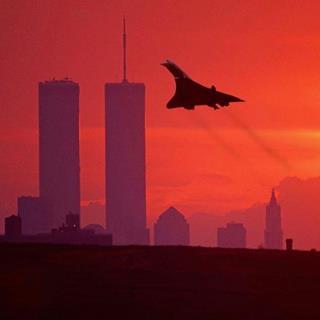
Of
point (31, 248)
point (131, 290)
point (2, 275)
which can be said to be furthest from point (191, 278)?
point (31, 248)

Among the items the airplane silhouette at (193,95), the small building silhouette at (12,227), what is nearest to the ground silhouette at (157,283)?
the airplane silhouette at (193,95)

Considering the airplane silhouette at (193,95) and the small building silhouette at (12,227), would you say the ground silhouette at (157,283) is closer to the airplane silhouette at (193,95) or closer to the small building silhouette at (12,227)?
the airplane silhouette at (193,95)

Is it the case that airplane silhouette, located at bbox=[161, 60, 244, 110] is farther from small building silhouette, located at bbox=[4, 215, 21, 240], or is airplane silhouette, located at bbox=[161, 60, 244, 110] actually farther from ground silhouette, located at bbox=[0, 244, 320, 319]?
small building silhouette, located at bbox=[4, 215, 21, 240]

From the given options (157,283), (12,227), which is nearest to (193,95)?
(157,283)

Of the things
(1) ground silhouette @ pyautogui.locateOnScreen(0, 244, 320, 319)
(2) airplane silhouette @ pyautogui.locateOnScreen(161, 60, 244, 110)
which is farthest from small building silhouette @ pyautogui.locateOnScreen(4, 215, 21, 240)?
(2) airplane silhouette @ pyautogui.locateOnScreen(161, 60, 244, 110)

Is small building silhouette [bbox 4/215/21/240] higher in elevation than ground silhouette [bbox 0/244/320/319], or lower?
higher
